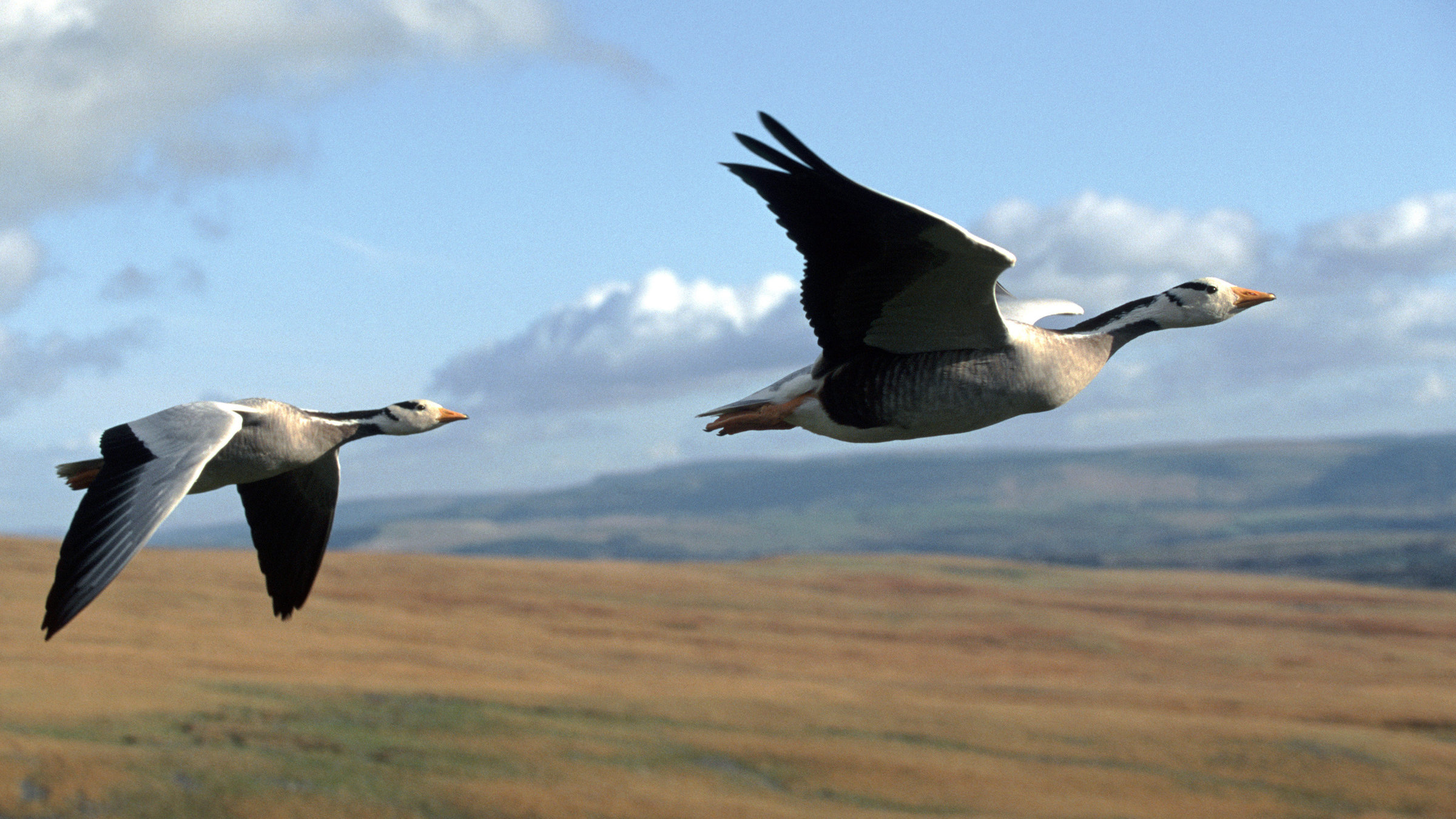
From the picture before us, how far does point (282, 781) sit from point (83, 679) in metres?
23.5

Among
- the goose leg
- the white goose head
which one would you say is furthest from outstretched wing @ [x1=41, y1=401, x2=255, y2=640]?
the white goose head

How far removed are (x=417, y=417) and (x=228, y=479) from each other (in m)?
1.39

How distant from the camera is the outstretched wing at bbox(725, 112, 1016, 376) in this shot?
8.22 m

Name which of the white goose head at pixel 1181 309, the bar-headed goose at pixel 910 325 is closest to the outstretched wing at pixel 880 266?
the bar-headed goose at pixel 910 325

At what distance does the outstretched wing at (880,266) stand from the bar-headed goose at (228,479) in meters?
2.92

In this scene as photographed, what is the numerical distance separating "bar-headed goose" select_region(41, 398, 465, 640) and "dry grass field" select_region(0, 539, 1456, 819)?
157ft

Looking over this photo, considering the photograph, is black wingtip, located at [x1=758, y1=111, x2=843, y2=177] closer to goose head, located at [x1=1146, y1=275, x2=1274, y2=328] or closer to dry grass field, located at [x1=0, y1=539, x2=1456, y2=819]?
goose head, located at [x1=1146, y1=275, x2=1274, y2=328]

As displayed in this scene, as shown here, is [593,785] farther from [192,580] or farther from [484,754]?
[192,580]

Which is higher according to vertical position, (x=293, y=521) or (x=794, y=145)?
(x=794, y=145)

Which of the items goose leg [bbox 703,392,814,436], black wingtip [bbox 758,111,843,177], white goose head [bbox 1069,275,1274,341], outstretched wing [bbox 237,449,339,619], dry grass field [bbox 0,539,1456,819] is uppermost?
black wingtip [bbox 758,111,843,177]

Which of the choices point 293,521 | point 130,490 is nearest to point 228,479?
point 130,490

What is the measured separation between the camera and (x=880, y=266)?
8797 mm

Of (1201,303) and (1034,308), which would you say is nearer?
(1201,303)

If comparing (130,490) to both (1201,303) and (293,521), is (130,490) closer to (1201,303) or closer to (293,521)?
(293,521)
